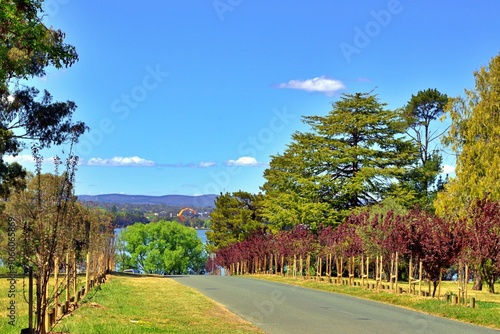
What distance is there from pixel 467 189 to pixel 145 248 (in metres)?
70.9

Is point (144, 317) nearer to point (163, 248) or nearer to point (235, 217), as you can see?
point (235, 217)

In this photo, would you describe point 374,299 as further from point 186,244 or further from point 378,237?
point 186,244

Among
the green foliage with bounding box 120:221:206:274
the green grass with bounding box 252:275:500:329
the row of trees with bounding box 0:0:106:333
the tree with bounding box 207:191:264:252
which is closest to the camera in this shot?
the row of trees with bounding box 0:0:106:333

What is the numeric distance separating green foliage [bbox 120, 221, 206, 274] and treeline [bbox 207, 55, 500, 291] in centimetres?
2569

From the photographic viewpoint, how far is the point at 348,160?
48.0 m

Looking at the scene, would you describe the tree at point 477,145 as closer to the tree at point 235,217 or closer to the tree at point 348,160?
the tree at point 348,160

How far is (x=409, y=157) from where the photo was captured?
49.0 metres

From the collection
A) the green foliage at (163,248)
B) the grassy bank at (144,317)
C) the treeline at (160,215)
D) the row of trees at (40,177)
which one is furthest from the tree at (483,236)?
the green foliage at (163,248)

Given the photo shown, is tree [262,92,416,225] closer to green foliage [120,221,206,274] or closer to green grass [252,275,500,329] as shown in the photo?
green grass [252,275,500,329]

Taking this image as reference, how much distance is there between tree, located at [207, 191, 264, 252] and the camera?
65375 mm

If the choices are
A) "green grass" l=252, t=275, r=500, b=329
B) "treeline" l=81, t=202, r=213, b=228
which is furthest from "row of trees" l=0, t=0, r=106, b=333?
"treeline" l=81, t=202, r=213, b=228

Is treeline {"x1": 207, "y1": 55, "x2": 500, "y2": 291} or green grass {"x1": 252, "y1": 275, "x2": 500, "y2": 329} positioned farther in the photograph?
treeline {"x1": 207, "y1": 55, "x2": 500, "y2": 291}

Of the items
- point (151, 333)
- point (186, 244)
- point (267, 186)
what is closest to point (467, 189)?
point (151, 333)

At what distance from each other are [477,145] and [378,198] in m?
15.5
